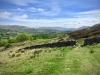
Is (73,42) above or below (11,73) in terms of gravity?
above

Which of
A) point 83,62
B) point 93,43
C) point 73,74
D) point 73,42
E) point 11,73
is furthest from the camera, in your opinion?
point 73,42

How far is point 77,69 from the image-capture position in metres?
13.3

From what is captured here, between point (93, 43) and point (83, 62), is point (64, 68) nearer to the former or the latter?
point (83, 62)

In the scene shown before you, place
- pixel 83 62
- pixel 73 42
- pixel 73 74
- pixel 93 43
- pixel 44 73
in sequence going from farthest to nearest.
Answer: pixel 73 42 → pixel 93 43 → pixel 83 62 → pixel 44 73 → pixel 73 74

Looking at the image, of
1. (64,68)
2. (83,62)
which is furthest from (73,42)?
(64,68)

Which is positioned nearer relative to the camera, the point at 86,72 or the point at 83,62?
the point at 86,72

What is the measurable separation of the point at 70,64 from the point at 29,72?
4412 millimetres

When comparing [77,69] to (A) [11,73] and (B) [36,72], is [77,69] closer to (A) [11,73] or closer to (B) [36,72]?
(B) [36,72]

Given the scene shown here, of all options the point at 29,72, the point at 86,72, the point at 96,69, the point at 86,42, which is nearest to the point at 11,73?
the point at 29,72

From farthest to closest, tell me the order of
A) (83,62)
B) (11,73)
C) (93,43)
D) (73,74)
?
(93,43) < (83,62) < (11,73) < (73,74)

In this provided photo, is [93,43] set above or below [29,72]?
above

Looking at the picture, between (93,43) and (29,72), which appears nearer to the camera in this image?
(29,72)

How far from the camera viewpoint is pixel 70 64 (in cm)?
1495

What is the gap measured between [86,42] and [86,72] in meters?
15.3
